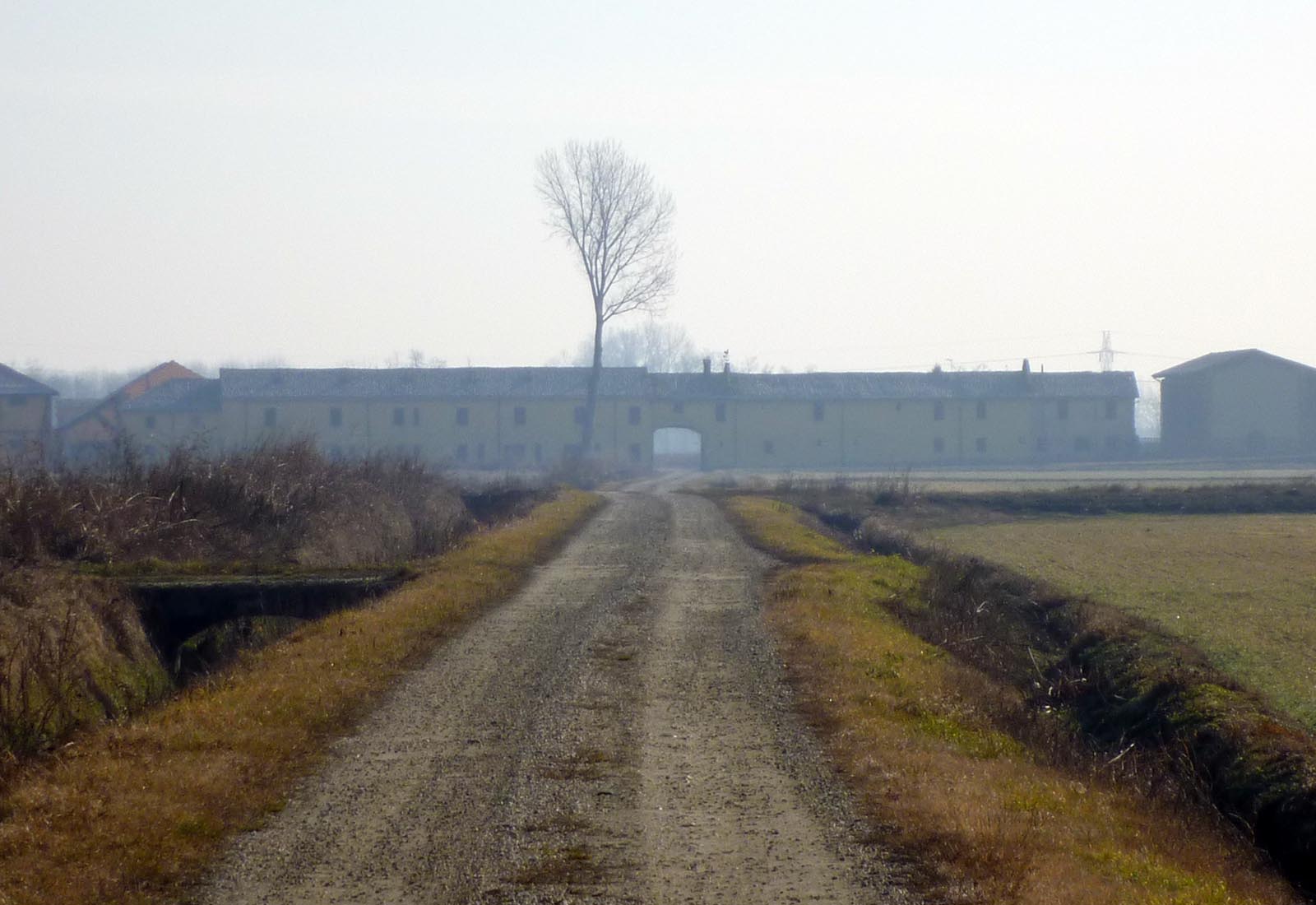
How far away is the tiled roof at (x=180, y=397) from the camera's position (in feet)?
240

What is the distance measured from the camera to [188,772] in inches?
289

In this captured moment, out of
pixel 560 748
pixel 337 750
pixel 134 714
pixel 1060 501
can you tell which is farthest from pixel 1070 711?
pixel 1060 501

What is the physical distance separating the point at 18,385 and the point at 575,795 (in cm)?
7365

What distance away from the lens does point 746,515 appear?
31.3 meters

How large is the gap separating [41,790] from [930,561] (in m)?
16.8

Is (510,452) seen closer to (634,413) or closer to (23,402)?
(634,413)

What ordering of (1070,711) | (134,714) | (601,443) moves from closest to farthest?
(134,714) → (1070,711) → (601,443)

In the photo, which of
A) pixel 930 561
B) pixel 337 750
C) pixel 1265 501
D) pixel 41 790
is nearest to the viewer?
pixel 41 790

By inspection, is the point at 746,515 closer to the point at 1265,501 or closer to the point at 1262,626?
the point at 1265,501

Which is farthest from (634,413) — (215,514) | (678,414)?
(215,514)

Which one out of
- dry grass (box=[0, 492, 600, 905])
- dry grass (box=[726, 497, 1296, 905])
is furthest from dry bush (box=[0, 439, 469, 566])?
dry grass (box=[726, 497, 1296, 905])

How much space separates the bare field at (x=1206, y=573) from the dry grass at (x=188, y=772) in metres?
7.95

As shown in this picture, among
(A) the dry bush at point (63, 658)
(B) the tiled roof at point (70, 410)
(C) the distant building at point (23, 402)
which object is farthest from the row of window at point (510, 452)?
(A) the dry bush at point (63, 658)

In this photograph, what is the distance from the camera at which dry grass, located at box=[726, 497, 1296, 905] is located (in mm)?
5961
